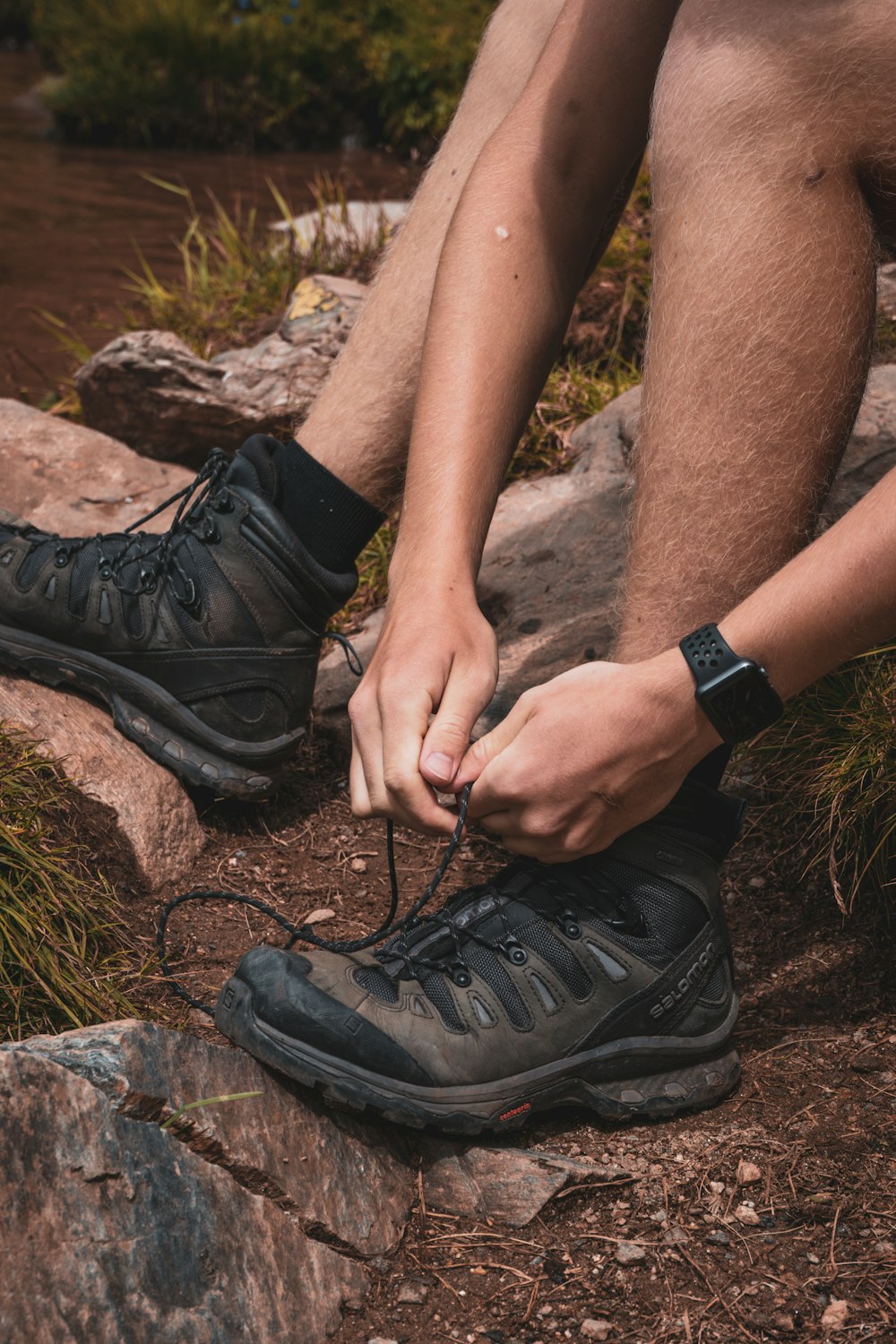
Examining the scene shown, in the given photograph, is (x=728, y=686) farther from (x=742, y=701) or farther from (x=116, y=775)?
(x=116, y=775)

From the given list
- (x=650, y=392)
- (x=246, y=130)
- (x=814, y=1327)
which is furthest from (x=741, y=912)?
(x=246, y=130)

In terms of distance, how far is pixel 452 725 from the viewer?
1309mm

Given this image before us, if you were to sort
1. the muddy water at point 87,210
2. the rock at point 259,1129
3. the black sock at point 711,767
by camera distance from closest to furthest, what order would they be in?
the rock at point 259,1129, the black sock at point 711,767, the muddy water at point 87,210

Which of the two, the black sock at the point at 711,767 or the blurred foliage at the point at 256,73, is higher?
the blurred foliage at the point at 256,73

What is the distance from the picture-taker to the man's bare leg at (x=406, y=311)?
2.05m

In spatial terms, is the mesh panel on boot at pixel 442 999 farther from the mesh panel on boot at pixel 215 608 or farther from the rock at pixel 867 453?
the rock at pixel 867 453

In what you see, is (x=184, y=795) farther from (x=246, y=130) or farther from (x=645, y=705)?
(x=246, y=130)

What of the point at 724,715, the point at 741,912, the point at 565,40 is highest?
the point at 565,40

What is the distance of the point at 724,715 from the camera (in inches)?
48.9

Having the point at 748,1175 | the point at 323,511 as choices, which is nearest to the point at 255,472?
the point at 323,511

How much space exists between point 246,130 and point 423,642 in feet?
33.7

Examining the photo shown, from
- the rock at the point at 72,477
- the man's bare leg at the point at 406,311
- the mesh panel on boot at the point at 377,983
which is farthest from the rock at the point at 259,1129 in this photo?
the rock at the point at 72,477

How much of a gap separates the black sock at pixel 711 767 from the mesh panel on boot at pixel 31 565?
4.16ft

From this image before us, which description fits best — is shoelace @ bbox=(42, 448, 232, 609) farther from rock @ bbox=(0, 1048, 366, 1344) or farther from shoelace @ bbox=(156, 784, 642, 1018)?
rock @ bbox=(0, 1048, 366, 1344)
